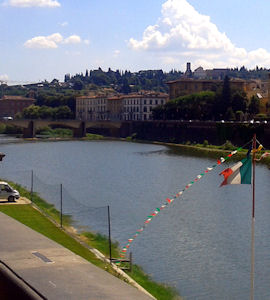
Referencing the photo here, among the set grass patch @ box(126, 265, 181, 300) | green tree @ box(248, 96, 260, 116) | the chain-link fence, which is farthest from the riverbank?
green tree @ box(248, 96, 260, 116)

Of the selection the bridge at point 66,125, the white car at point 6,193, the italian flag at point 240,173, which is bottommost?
the bridge at point 66,125

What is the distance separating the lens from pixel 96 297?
9.76 meters

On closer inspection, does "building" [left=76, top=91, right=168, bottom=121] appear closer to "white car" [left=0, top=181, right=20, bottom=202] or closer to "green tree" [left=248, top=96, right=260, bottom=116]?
"green tree" [left=248, top=96, right=260, bottom=116]

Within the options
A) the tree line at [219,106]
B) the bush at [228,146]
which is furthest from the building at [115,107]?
the bush at [228,146]

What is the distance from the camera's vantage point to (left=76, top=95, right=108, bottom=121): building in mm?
149750

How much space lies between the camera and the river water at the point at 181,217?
1909 cm

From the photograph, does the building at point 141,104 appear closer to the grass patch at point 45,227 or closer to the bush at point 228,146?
the bush at point 228,146

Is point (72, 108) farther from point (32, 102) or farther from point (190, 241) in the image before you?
point (190, 241)

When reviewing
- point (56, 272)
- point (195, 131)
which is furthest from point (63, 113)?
point (56, 272)

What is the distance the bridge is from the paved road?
90.3 m

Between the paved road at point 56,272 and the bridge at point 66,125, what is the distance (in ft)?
296

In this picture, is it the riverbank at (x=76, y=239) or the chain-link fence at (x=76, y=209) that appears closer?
the riverbank at (x=76, y=239)

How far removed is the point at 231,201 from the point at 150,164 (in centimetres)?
2437

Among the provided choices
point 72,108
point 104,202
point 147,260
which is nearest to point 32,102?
point 72,108
